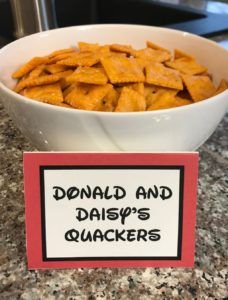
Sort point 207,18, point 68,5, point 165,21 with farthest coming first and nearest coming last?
point 68,5 → point 165,21 → point 207,18

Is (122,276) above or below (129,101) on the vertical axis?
below

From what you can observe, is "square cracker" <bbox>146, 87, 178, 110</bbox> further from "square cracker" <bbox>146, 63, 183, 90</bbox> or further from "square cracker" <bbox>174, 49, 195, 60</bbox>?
"square cracker" <bbox>174, 49, 195, 60</bbox>

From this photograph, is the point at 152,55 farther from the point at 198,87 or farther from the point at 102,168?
the point at 102,168

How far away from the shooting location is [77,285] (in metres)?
0.58

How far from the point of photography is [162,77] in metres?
0.69

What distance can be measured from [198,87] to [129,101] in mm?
126

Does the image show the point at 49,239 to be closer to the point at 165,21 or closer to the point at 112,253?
the point at 112,253

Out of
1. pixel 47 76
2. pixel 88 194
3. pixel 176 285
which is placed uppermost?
pixel 47 76

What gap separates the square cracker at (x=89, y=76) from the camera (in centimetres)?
66

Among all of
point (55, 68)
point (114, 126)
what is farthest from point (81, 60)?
point (114, 126)

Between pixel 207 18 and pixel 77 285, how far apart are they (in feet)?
3.96

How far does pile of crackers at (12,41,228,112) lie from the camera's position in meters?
0.66

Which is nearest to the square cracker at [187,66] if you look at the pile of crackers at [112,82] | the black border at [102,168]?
the pile of crackers at [112,82]

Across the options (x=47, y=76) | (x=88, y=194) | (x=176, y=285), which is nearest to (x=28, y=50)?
(x=47, y=76)
